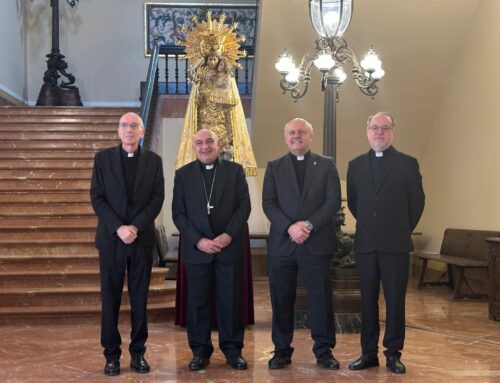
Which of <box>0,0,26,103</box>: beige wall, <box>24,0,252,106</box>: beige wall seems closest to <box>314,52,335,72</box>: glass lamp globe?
<box>0,0,26,103</box>: beige wall

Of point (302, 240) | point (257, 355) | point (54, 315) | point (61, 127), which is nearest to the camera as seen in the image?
point (302, 240)

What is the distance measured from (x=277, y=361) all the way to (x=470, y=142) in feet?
15.2

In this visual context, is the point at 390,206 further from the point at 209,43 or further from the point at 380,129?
the point at 209,43

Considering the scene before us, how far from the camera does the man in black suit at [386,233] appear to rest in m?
4.41

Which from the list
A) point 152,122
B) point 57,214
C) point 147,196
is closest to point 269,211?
point 147,196

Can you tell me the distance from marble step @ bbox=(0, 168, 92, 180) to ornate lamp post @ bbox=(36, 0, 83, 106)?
3211mm

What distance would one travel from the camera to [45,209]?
7.77 metres

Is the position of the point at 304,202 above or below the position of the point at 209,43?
below

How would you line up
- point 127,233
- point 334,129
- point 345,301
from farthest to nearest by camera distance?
1. point 334,129
2. point 345,301
3. point 127,233

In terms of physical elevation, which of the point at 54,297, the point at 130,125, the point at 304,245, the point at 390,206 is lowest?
the point at 54,297

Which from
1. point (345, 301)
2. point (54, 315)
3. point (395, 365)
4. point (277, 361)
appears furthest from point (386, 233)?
point (54, 315)

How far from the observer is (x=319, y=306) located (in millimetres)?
4473

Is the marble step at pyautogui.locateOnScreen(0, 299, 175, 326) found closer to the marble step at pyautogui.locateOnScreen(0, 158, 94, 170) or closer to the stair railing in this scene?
the stair railing

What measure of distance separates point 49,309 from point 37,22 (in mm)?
7422
